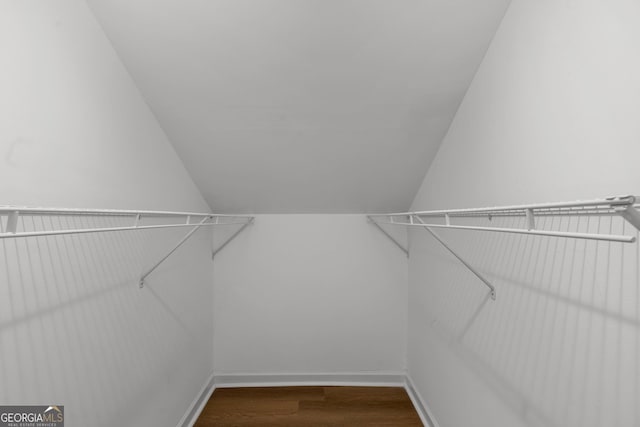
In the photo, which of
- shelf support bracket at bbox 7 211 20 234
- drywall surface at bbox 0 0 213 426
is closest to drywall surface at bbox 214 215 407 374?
drywall surface at bbox 0 0 213 426

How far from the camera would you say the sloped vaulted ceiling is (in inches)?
51.8

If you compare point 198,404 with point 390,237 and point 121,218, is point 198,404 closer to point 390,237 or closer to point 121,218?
Result: point 121,218

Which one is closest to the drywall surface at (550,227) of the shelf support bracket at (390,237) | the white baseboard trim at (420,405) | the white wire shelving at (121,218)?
the white baseboard trim at (420,405)

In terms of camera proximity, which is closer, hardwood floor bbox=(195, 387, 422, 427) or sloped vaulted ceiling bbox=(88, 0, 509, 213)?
sloped vaulted ceiling bbox=(88, 0, 509, 213)

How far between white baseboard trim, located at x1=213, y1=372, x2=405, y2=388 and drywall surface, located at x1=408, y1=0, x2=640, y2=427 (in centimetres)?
87

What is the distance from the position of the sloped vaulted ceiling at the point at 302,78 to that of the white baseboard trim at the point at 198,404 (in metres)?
1.46

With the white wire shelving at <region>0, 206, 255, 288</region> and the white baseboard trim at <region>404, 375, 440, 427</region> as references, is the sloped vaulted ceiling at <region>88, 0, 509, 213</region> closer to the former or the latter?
the white wire shelving at <region>0, 206, 255, 288</region>

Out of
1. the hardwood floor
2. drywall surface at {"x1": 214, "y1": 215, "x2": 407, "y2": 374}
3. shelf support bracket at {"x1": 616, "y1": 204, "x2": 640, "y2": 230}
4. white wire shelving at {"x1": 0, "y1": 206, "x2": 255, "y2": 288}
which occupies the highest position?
shelf support bracket at {"x1": 616, "y1": 204, "x2": 640, "y2": 230}

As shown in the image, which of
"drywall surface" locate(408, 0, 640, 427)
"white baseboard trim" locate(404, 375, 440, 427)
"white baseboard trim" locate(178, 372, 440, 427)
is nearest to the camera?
"drywall surface" locate(408, 0, 640, 427)

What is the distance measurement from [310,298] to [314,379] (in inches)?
24.5

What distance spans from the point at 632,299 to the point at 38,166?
5.33ft

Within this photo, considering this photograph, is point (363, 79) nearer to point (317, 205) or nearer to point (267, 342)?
point (317, 205)
